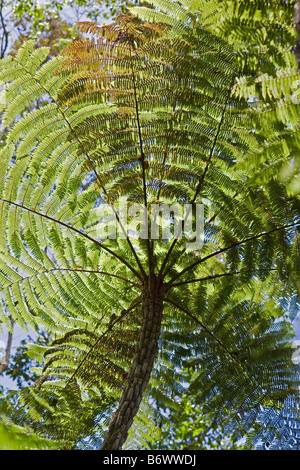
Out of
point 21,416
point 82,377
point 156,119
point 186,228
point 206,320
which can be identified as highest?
point 156,119

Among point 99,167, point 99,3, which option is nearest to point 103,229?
point 99,167

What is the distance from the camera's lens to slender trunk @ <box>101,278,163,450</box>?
155cm

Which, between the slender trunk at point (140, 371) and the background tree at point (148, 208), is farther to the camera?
the background tree at point (148, 208)

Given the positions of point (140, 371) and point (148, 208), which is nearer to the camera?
point (140, 371)

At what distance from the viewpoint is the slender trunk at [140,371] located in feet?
5.10

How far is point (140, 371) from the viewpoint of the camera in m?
1.70

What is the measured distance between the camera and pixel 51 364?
2.31 m

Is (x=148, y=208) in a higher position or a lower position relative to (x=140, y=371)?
higher

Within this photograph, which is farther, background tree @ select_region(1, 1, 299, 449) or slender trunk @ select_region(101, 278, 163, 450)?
background tree @ select_region(1, 1, 299, 449)

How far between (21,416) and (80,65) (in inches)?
56.7

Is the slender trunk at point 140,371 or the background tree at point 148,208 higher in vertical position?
the background tree at point 148,208

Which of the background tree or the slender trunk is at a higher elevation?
the background tree

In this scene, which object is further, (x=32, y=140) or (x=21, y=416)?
(x=32, y=140)

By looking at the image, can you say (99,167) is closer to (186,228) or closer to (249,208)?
(186,228)
